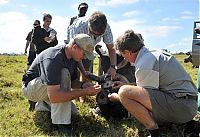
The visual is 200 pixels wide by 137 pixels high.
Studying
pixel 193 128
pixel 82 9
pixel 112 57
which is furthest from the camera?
pixel 82 9

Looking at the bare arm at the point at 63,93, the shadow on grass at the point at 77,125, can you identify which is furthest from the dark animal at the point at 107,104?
the bare arm at the point at 63,93

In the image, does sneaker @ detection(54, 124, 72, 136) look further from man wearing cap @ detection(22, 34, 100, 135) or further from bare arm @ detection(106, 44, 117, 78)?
bare arm @ detection(106, 44, 117, 78)

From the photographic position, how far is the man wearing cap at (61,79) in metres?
5.04

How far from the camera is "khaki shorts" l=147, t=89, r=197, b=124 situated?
4633 mm

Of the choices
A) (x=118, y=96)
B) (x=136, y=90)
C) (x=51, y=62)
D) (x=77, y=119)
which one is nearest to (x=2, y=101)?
(x=77, y=119)

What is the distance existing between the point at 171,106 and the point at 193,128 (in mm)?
533

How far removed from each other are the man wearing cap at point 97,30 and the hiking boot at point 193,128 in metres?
1.45

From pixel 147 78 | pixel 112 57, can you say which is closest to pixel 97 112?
pixel 112 57

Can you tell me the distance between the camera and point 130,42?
4.62 m

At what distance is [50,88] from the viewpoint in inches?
200

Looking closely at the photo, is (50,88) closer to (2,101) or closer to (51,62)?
(51,62)

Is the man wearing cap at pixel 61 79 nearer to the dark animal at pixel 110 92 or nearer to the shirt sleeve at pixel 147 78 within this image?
the dark animal at pixel 110 92

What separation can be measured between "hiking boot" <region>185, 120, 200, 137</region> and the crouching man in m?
0.26

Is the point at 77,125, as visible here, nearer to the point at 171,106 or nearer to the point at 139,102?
the point at 139,102
